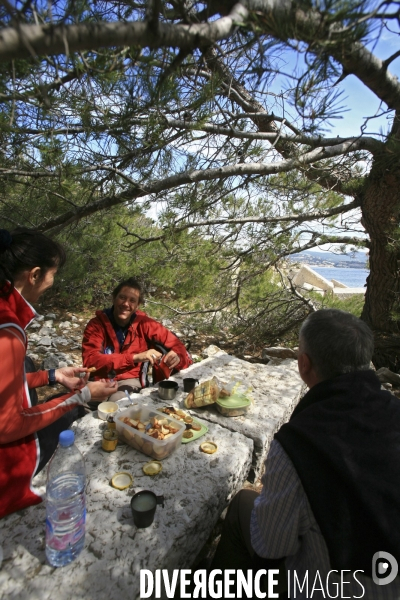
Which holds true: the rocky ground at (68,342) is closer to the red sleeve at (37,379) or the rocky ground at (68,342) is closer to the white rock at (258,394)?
the white rock at (258,394)

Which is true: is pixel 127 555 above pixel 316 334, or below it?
below

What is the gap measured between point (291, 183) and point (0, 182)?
2.72m

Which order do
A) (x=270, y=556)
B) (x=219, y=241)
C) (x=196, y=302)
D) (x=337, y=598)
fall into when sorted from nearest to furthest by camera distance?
(x=337, y=598)
(x=270, y=556)
(x=219, y=241)
(x=196, y=302)

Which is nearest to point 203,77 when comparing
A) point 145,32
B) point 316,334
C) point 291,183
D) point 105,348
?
point 145,32

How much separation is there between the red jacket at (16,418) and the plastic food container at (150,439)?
38 centimetres

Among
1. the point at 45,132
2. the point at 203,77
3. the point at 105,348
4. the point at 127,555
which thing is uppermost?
the point at 203,77

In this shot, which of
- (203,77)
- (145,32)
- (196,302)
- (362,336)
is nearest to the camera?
(145,32)

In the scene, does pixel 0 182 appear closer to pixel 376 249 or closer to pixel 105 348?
pixel 105 348

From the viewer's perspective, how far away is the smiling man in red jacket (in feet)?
8.48

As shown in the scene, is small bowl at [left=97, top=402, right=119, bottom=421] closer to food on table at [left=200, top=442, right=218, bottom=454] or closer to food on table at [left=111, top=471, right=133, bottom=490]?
food on table at [left=111, top=471, right=133, bottom=490]

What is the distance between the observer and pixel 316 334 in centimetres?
122

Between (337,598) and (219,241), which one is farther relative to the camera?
(219,241)

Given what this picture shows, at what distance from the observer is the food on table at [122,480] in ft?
4.51
